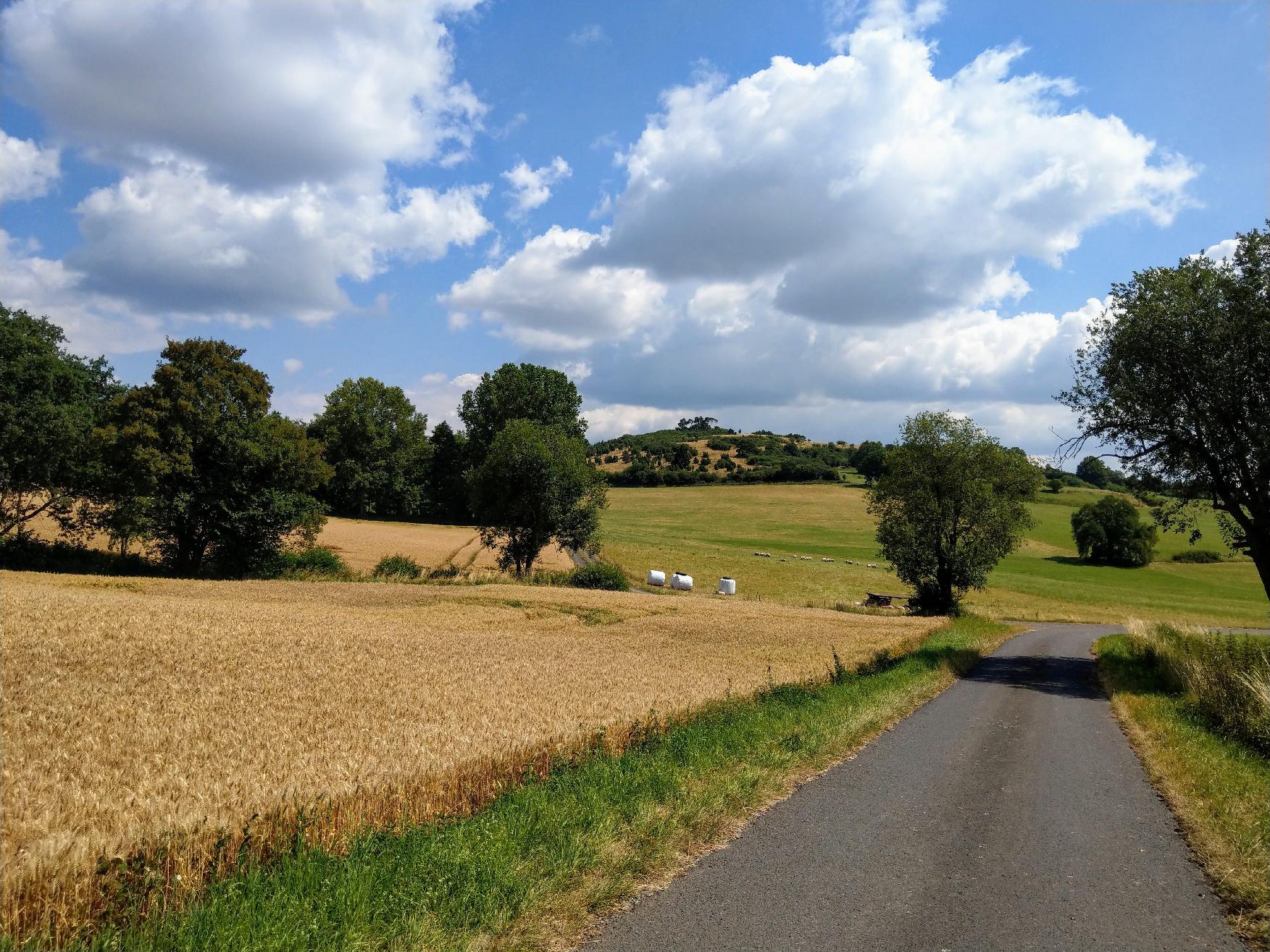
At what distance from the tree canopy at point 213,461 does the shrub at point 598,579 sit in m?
17.3

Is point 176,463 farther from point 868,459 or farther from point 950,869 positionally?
point 868,459

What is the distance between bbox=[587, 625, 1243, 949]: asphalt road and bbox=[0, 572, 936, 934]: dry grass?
3.16 meters

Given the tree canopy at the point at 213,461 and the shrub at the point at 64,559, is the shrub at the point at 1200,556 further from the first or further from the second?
the shrub at the point at 64,559

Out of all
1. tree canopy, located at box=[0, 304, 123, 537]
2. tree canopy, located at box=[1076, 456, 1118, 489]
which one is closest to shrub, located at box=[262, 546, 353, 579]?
tree canopy, located at box=[0, 304, 123, 537]

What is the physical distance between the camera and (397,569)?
46812 mm

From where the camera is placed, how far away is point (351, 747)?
9.19 metres

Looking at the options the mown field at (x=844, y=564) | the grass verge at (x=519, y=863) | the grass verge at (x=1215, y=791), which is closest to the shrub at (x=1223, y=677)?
the grass verge at (x=1215, y=791)

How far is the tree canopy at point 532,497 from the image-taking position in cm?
5241

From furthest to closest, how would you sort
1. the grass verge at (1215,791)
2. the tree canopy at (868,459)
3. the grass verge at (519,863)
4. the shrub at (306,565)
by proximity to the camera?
1. the tree canopy at (868,459)
2. the shrub at (306,565)
3. the grass verge at (1215,791)
4. the grass verge at (519,863)

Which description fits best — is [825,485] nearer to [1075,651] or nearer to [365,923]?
[1075,651]

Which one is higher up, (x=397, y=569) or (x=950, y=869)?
(x=950, y=869)

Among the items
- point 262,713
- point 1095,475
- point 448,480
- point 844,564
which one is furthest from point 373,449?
point 1095,475

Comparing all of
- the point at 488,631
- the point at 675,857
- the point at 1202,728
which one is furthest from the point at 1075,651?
the point at 675,857

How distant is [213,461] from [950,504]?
42.4 metres
